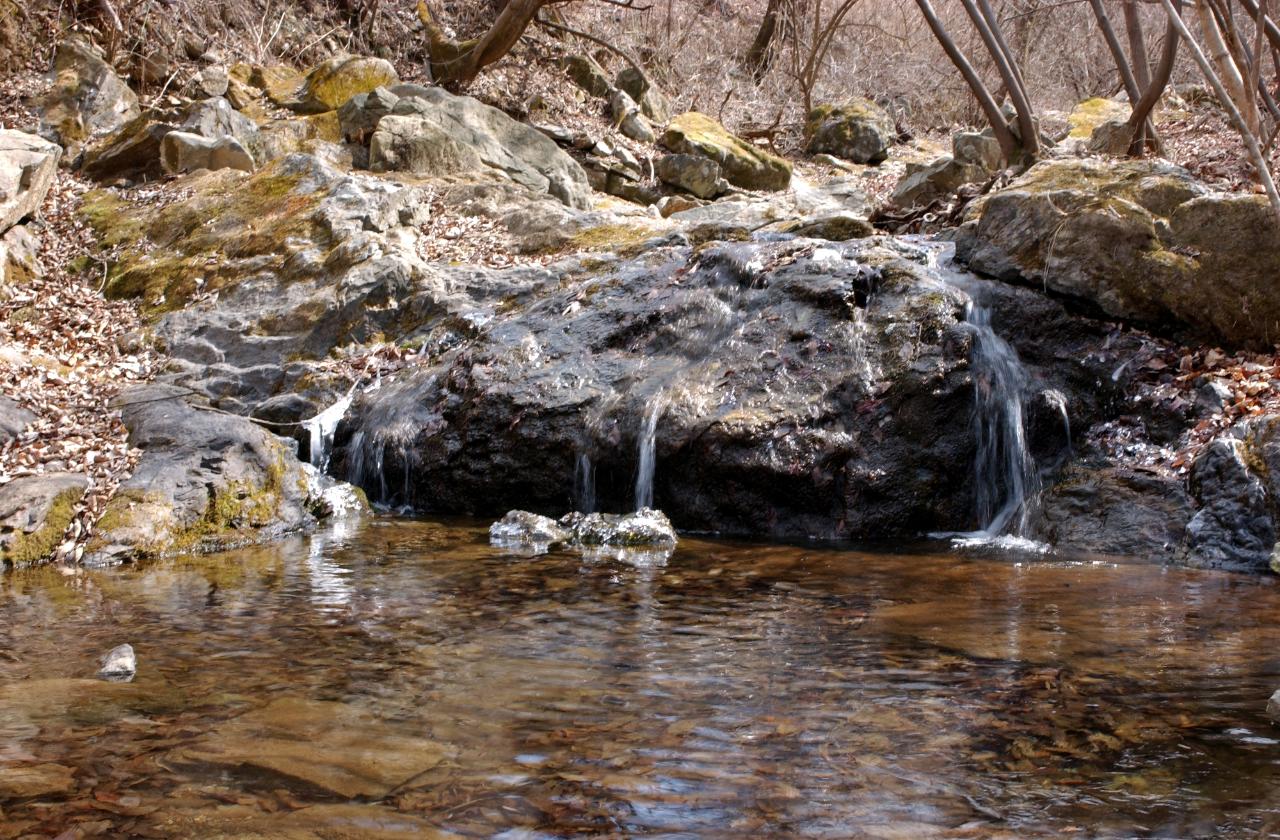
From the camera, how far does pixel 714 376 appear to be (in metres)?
7.69

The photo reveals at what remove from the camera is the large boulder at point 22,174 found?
10.7 metres

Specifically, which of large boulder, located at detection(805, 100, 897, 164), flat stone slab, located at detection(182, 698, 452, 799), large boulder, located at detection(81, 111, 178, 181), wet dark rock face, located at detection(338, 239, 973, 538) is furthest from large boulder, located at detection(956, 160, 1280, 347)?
large boulder, located at detection(805, 100, 897, 164)

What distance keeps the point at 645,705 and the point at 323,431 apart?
6275mm

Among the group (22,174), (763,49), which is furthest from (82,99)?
(763,49)

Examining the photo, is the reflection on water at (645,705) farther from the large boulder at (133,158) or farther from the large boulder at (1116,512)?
the large boulder at (133,158)

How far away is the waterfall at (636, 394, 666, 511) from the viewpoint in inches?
292

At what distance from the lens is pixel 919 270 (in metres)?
8.17

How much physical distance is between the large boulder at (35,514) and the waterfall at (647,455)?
12.4 feet

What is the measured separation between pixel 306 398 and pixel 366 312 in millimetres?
1401

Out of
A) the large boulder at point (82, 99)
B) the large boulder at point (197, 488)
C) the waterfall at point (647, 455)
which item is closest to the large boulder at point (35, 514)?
the large boulder at point (197, 488)

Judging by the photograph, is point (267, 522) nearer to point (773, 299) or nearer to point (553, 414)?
point (553, 414)

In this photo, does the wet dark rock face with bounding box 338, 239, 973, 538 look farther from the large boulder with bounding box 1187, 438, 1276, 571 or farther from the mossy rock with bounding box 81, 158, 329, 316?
the mossy rock with bounding box 81, 158, 329, 316

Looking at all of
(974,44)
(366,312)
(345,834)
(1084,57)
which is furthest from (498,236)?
(1084,57)

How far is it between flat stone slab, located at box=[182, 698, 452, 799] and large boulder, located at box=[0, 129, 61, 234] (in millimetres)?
9607
